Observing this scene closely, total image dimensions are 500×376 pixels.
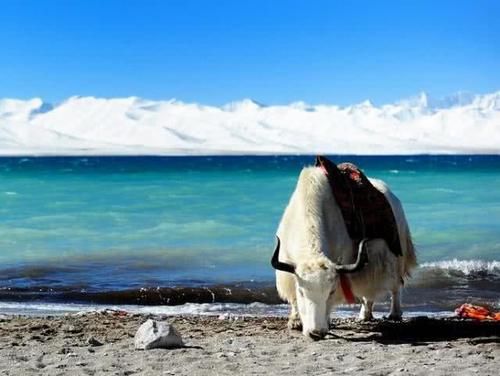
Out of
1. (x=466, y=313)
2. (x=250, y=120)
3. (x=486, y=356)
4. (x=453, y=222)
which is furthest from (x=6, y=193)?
(x=250, y=120)

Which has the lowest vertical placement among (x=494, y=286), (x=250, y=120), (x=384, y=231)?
(x=494, y=286)

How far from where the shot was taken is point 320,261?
5.64 meters

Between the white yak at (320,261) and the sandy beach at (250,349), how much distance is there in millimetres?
272

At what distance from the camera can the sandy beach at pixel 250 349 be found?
502 cm

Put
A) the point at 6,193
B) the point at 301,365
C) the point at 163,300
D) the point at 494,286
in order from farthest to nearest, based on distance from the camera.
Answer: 1. the point at 6,193
2. the point at 494,286
3. the point at 163,300
4. the point at 301,365

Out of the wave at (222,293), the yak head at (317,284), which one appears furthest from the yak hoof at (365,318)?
the yak head at (317,284)

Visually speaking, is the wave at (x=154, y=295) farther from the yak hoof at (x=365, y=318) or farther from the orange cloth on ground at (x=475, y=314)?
the orange cloth on ground at (x=475, y=314)

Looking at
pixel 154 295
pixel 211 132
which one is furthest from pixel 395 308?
pixel 211 132

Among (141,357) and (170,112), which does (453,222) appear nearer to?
(141,357)

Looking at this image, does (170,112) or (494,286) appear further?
(170,112)

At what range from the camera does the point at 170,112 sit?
181 metres

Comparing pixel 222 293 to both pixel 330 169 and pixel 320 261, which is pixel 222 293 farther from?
pixel 320 261

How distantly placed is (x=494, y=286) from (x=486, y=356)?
15.0 feet

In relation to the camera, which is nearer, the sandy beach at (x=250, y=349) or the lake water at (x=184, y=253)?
the sandy beach at (x=250, y=349)
